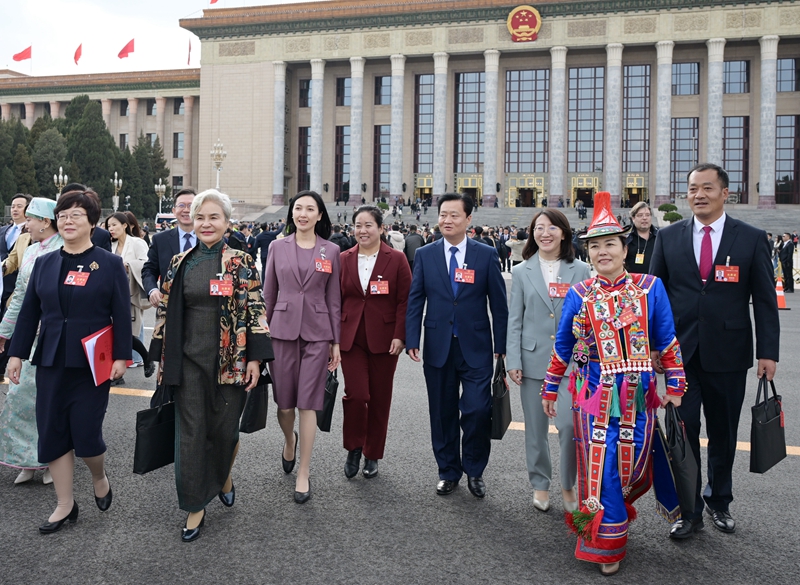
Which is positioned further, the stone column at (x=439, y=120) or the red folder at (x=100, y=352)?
the stone column at (x=439, y=120)

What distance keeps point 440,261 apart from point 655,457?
6.51ft

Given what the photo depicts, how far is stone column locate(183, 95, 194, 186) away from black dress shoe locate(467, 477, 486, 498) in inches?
2509

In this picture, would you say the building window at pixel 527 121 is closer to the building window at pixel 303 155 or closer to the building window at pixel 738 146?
the building window at pixel 738 146

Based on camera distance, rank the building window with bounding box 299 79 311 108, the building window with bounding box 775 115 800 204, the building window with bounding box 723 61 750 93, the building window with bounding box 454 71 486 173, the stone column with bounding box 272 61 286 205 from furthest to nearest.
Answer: the building window with bounding box 299 79 311 108, the stone column with bounding box 272 61 286 205, the building window with bounding box 454 71 486 173, the building window with bounding box 723 61 750 93, the building window with bounding box 775 115 800 204

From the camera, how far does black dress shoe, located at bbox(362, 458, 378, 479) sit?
499 cm

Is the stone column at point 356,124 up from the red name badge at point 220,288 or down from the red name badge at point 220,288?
up

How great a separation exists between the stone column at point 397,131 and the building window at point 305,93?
806 centimetres

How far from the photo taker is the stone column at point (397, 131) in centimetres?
5094

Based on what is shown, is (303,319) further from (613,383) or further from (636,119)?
(636,119)

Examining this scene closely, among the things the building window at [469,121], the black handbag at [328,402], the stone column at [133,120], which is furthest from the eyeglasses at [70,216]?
the stone column at [133,120]

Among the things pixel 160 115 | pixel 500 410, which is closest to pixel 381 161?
pixel 160 115

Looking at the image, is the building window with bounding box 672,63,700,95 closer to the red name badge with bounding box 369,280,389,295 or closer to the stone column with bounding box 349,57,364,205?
the stone column with bounding box 349,57,364,205

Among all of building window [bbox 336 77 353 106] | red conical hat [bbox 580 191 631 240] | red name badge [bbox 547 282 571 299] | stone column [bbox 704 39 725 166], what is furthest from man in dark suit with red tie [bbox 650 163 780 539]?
building window [bbox 336 77 353 106]

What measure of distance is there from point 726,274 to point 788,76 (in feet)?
173
